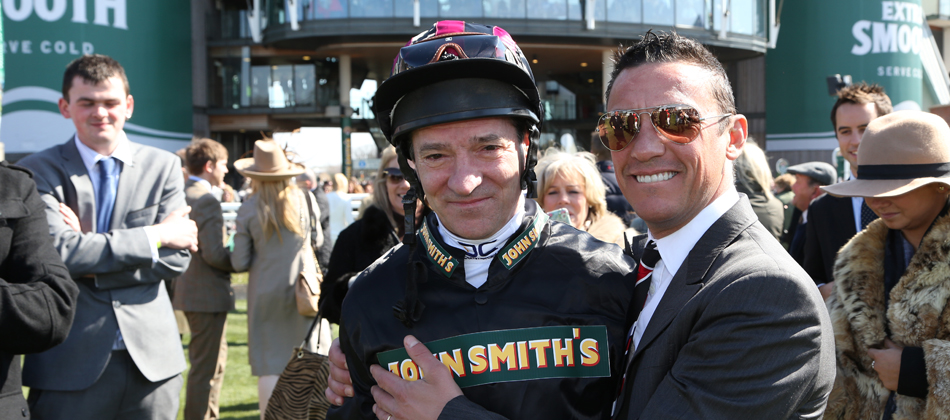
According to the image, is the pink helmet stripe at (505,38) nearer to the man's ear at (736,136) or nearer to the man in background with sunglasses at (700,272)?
the man in background with sunglasses at (700,272)

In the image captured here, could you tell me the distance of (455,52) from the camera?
1.73 m

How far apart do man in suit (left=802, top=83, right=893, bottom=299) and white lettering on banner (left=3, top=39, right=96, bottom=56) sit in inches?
880

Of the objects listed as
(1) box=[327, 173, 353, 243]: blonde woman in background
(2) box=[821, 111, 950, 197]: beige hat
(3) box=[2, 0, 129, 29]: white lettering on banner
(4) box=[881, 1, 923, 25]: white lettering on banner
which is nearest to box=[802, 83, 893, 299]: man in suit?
(2) box=[821, 111, 950, 197]: beige hat

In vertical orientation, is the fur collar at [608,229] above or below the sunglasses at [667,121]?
below

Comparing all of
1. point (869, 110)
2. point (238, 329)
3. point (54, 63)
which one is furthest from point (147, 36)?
point (869, 110)

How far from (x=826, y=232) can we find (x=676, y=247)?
86.4 inches

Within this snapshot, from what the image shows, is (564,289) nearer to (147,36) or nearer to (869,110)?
(869,110)

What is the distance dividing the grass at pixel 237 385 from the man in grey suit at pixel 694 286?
4.46 m

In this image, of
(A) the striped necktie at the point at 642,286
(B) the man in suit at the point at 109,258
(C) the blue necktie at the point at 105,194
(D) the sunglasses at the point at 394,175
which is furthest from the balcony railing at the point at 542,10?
(A) the striped necktie at the point at 642,286

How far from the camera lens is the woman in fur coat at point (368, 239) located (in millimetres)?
3850

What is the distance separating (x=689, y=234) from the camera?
65.7 inches

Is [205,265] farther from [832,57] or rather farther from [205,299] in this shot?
[832,57]

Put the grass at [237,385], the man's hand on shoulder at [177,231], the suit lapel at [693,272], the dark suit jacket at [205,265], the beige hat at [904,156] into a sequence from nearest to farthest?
the suit lapel at [693,272] < the beige hat at [904,156] < the man's hand on shoulder at [177,231] < the dark suit jacket at [205,265] < the grass at [237,385]

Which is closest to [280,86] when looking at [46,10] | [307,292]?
[46,10]
